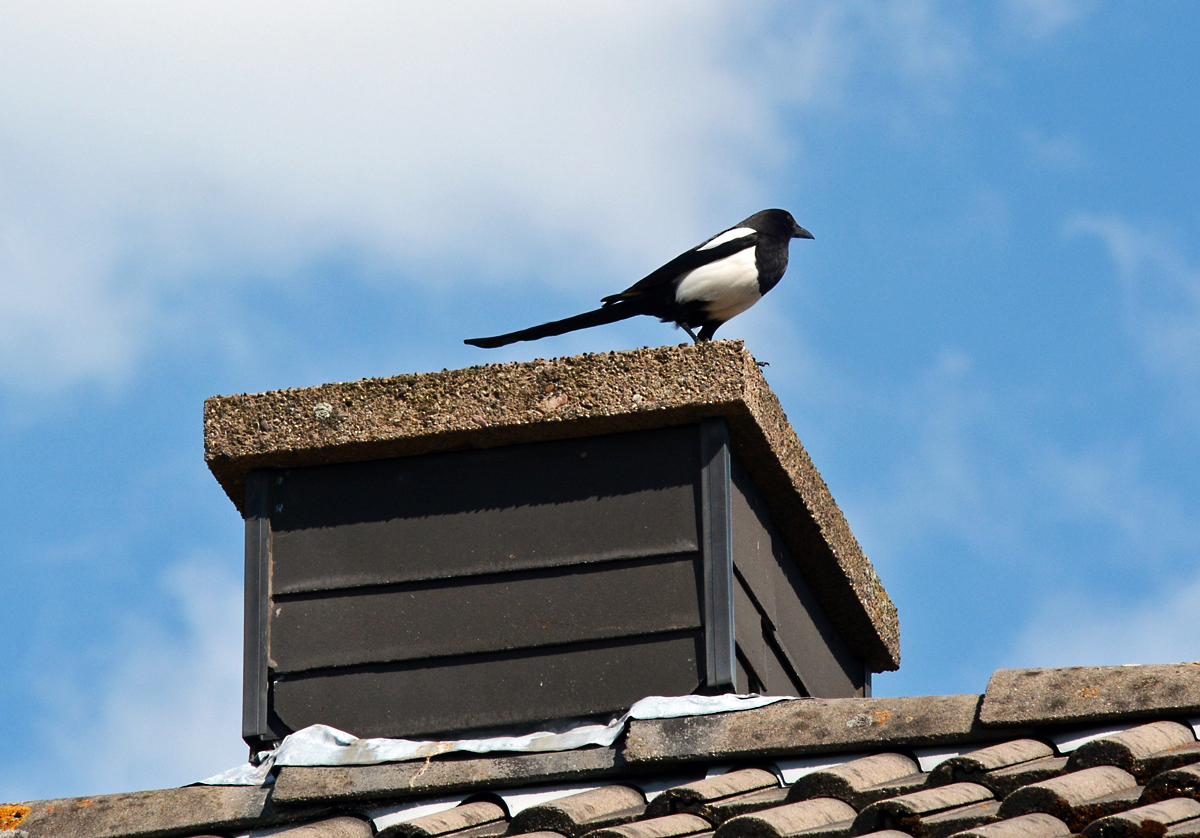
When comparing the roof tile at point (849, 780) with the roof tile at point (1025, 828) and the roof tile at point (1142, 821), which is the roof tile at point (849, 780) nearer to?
the roof tile at point (1025, 828)

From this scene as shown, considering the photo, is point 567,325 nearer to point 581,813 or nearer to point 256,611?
point 256,611

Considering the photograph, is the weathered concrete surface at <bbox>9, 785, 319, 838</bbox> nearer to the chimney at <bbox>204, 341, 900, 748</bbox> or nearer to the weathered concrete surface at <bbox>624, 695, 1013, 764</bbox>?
the chimney at <bbox>204, 341, 900, 748</bbox>

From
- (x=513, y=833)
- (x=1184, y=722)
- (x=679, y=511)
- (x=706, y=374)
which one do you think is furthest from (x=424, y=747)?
(x=1184, y=722)

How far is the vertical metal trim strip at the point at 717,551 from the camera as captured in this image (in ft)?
9.89

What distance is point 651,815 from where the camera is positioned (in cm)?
235

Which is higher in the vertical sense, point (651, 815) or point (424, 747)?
point (424, 747)

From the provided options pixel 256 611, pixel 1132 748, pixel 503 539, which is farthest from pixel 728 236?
pixel 1132 748

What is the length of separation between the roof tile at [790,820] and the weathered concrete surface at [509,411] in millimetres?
1096

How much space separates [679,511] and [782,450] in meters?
0.34

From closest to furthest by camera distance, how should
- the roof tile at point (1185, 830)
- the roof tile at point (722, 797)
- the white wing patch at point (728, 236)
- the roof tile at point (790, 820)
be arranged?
the roof tile at point (1185, 830) → the roof tile at point (790, 820) → the roof tile at point (722, 797) → the white wing patch at point (728, 236)

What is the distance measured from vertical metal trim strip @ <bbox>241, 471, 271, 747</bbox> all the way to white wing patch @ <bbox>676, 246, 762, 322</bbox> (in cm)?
172

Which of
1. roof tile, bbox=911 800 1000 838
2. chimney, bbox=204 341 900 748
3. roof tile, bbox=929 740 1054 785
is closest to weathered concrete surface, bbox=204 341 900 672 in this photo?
chimney, bbox=204 341 900 748

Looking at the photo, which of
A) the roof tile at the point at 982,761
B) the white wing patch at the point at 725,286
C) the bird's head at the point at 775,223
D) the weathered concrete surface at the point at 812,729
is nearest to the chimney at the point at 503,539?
the weathered concrete surface at the point at 812,729

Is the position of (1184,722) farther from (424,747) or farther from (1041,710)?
(424,747)
